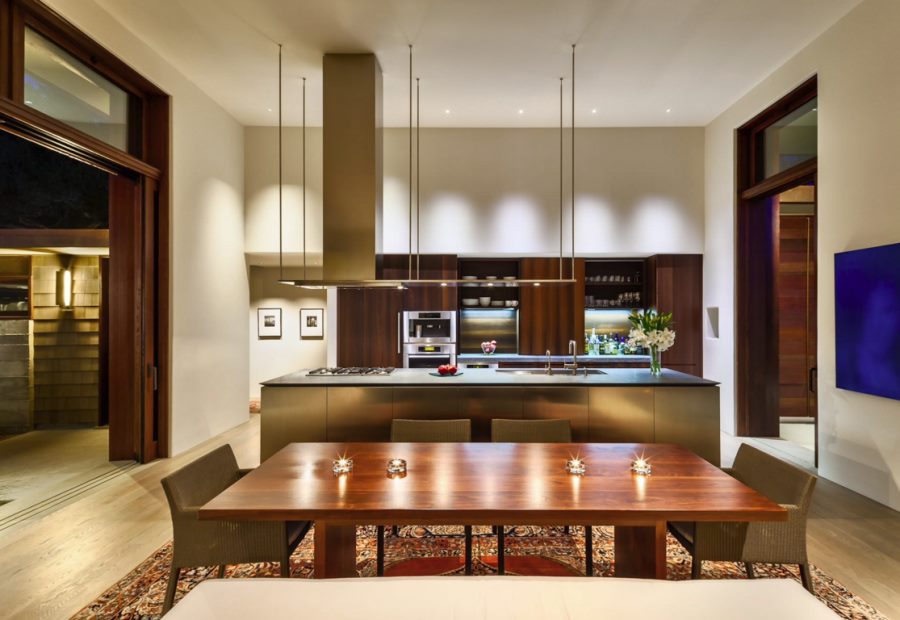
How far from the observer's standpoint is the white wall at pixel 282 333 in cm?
836

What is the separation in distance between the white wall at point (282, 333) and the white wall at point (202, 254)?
1.73 metres

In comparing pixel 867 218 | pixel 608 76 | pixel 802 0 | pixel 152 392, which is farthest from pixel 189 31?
pixel 867 218

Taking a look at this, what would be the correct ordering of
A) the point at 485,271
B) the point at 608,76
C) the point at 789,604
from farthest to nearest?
the point at 485,271 < the point at 608,76 < the point at 789,604

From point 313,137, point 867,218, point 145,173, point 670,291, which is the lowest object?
point 670,291

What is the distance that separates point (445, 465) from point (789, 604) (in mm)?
1349

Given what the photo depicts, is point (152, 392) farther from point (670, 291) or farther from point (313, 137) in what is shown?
point (670, 291)

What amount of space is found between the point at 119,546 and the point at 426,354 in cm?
417

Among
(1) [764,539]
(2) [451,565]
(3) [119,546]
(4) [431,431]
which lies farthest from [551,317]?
(3) [119,546]

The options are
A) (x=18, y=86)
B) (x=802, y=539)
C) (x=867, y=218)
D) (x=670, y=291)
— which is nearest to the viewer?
(x=802, y=539)

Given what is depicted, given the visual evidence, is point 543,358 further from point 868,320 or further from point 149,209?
point 149,209

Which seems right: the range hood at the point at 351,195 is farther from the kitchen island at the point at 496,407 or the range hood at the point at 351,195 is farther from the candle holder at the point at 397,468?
the candle holder at the point at 397,468

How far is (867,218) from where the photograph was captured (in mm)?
3787

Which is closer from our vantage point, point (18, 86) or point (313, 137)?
point (18, 86)

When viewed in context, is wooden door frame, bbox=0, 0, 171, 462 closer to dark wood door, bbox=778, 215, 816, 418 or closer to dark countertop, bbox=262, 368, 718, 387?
dark countertop, bbox=262, 368, 718, 387
